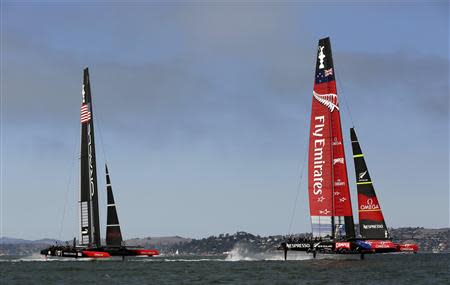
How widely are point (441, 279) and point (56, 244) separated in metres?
46.6

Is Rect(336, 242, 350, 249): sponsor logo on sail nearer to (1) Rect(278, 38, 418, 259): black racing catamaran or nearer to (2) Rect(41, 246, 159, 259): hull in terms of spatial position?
(1) Rect(278, 38, 418, 259): black racing catamaran

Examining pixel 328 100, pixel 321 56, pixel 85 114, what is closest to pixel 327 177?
pixel 328 100

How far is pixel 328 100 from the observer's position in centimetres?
8162

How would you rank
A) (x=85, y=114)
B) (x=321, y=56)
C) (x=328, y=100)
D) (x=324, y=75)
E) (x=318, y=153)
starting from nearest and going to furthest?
(x=328, y=100), (x=318, y=153), (x=324, y=75), (x=321, y=56), (x=85, y=114)

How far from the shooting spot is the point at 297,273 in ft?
221

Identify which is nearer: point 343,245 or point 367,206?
point 343,245

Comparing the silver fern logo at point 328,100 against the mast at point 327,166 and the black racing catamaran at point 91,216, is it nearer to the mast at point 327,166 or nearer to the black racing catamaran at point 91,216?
the mast at point 327,166

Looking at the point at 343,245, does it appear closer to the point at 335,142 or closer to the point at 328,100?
the point at 335,142

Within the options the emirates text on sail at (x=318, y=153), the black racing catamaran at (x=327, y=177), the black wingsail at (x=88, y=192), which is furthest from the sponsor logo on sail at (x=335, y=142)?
the black wingsail at (x=88, y=192)

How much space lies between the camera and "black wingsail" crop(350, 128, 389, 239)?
83625 millimetres

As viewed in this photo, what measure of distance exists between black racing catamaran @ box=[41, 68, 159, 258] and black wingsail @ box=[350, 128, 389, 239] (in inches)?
922

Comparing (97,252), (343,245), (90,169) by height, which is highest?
(90,169)

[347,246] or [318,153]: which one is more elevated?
[318,153]

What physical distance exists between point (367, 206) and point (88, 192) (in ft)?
97.6
